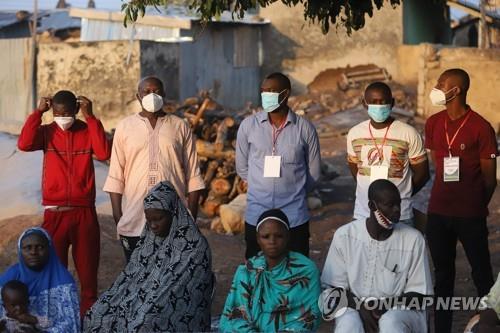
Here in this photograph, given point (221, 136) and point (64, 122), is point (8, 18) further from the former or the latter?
point (64, 122)

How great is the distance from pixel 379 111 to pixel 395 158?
326 mm

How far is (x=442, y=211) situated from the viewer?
6555mm

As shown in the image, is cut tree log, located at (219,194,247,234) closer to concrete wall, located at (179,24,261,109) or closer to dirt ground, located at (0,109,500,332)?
dirt ground, located at (0,109,500,332)

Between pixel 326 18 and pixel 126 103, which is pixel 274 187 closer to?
pixel 326 18

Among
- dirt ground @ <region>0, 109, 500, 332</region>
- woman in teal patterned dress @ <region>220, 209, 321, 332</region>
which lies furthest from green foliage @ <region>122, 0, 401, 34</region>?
dirt ground @ <region>0, 109, 500, 332</region>

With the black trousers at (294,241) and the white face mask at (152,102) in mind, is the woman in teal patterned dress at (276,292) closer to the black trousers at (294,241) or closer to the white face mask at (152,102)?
the black trousers at (294,241)

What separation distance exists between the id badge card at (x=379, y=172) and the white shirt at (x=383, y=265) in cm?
121

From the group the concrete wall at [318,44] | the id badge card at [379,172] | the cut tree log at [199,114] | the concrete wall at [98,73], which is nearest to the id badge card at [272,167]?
the id badge card at [379,172]

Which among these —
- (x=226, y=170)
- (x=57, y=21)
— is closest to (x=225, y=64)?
(x=57, y=21)

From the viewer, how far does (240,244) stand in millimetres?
10891

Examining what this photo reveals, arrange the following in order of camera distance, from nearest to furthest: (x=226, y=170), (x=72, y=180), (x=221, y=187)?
(x=72, y=180)
(x=221, y=187)
(x=226, y=170)

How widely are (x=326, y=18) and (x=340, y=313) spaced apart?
2.64 metres

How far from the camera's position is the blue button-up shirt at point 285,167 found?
677cm

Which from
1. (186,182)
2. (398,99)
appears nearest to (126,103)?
(398,99)
